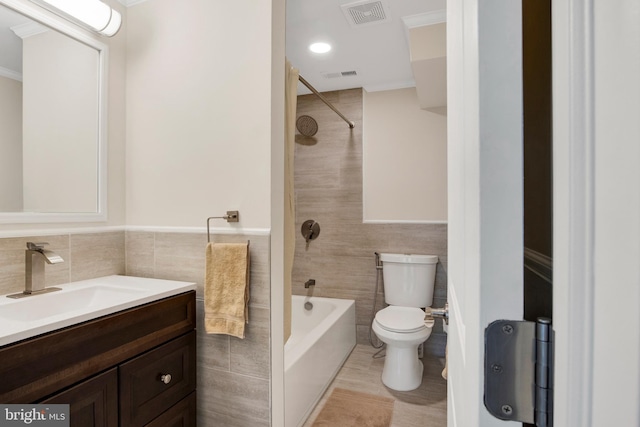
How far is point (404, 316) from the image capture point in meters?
2.47

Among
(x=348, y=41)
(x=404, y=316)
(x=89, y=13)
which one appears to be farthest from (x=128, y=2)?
(x=404, y=316)

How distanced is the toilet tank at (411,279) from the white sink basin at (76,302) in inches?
66.9

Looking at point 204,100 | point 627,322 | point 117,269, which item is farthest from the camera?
point 117,269

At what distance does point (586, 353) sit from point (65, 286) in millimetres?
1864

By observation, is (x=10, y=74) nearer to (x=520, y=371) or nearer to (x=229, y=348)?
(x=229, y=348)

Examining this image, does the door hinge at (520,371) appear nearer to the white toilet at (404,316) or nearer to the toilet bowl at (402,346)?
the white toilet at (404,316)

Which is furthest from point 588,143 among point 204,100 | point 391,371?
point 391,371

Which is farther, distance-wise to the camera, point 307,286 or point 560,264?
point 307,286

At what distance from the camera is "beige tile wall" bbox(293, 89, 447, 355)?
2.99 m

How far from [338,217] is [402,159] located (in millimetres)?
772

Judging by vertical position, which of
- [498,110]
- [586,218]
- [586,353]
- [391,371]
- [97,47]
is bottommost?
[391,371]

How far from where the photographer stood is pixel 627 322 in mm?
221

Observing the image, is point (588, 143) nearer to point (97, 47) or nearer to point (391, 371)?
point (97, 47)
